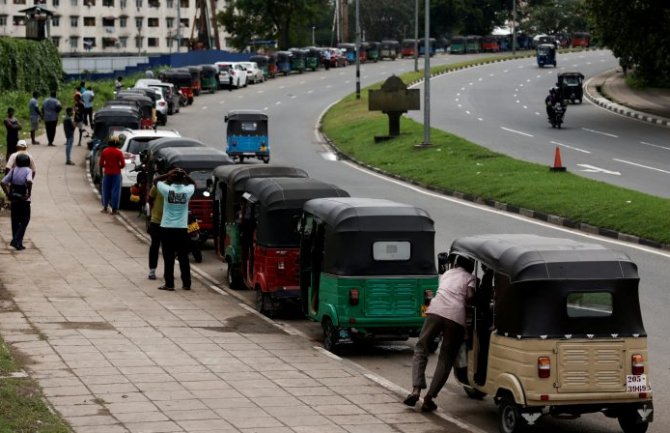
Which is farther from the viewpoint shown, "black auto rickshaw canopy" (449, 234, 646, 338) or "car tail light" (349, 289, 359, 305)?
"car tail light" (349, 289, 359, 305)

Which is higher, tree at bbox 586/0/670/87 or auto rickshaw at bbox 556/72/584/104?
tree at bbox 586/0/670/87

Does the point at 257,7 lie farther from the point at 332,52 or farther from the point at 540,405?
the point at 540,405

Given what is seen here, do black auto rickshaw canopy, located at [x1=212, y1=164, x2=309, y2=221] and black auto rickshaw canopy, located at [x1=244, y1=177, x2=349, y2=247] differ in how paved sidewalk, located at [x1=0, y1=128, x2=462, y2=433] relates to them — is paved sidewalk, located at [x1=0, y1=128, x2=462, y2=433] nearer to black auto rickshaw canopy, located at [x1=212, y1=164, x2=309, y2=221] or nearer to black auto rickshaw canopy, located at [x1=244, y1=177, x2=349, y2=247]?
black auto rickshaw canopy, located at [x1=244, y1=177, x2=349, y2=247]

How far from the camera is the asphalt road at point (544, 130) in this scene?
39906 mm

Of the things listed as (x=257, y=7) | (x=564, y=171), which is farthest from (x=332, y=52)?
(x=564, y=171)

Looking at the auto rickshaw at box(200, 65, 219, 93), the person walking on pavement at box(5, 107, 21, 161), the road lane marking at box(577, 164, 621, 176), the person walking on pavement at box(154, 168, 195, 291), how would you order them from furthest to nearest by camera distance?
the auto rickshaw at box(200, 65, 219, 93) → the road lane marking at box(577, 164, 621, 176) → the person walking on pavement at box(5, 107, 21, 161) → the person walking on pavement at box(154, 168, 195, 291)

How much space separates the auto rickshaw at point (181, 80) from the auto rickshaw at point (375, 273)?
58551 mm

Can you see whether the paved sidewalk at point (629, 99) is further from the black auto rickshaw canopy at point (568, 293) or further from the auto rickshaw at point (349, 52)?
the black auto rickshaw canopy at point (568, 293)

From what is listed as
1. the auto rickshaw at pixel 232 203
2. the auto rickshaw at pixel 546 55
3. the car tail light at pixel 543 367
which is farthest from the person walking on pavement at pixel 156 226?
the auto rickshaw at pixel 546 55

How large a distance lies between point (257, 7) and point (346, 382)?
115936mm

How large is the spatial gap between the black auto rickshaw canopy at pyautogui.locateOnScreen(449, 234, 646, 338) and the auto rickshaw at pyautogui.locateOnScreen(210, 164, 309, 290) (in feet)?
31.7

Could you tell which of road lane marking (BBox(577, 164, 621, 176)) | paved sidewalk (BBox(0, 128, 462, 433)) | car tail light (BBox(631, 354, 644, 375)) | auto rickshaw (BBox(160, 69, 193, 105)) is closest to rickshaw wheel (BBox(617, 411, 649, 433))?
car tail light (BBox(631, 354, 644, 375))

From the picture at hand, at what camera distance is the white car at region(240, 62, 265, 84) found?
92625mm

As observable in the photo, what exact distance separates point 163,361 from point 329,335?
2424mm
